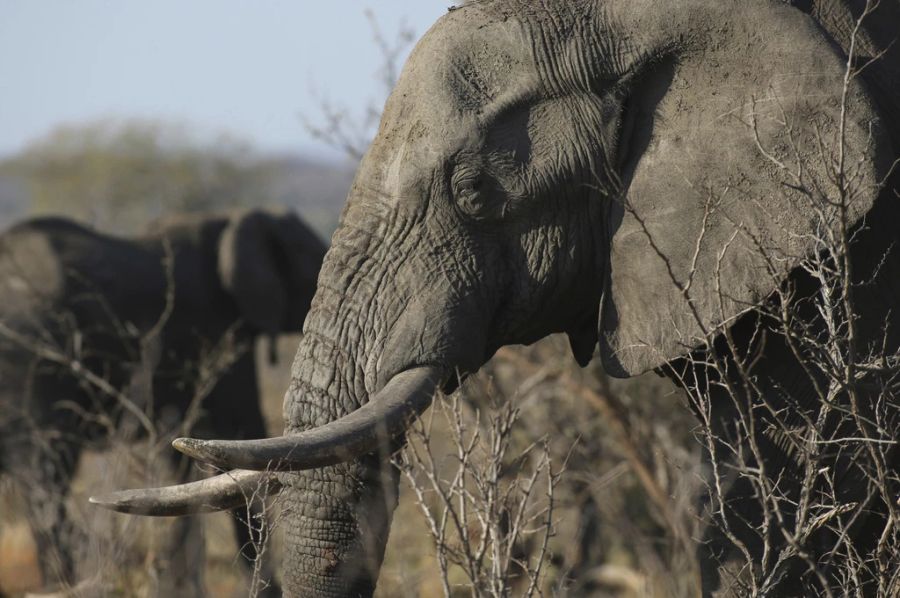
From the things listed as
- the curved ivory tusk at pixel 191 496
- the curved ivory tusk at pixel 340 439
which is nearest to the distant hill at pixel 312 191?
the curved ivory tusk at pixel 191 496

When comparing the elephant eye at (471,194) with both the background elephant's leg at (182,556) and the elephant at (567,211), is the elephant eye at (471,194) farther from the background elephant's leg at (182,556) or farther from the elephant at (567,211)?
the background elephant's leg at (182,556)

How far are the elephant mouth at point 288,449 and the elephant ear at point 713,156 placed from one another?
19.7 inches

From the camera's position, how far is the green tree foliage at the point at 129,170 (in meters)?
28.8

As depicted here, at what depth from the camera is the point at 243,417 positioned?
768 cm

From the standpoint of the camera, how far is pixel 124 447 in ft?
16.7

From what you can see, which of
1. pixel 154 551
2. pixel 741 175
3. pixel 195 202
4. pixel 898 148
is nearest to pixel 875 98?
pixel 898 148

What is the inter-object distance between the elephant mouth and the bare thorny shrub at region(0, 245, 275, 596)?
1.17m

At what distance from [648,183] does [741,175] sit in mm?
203

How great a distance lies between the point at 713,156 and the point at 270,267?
198 inches

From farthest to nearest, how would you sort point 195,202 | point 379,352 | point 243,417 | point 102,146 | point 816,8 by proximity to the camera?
point 102,146 → point 195,202 → point 243,417 → point 816,8 → point 379,352

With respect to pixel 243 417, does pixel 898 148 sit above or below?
above

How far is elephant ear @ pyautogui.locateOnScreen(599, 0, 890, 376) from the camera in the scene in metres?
3.02

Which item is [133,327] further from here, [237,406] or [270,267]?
[270,267]

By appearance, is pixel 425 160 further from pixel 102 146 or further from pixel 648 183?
pixel 102 146
